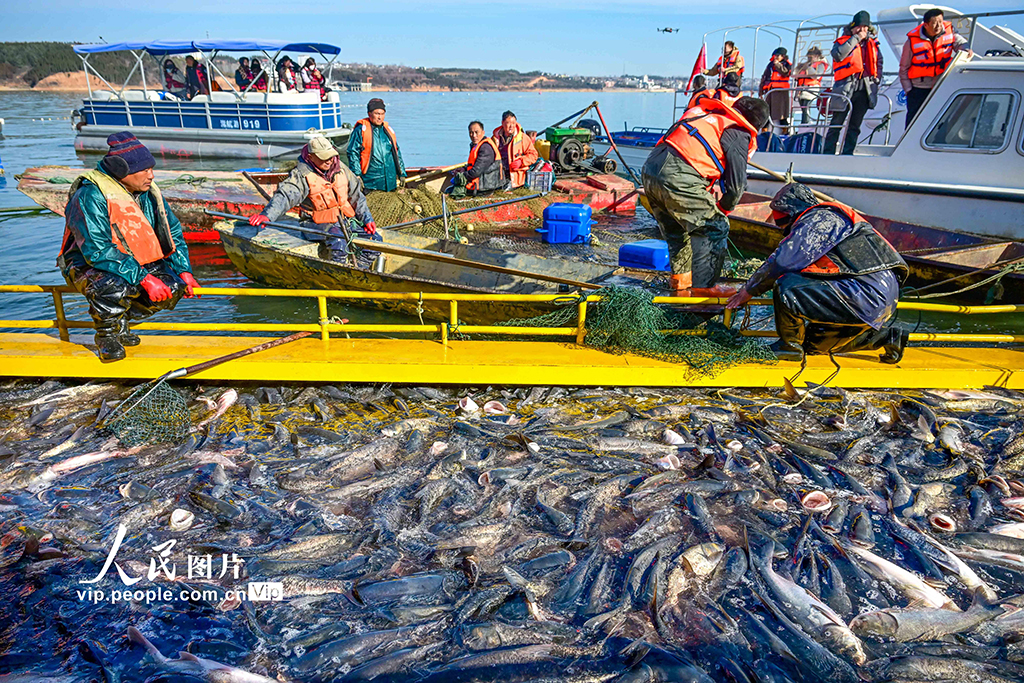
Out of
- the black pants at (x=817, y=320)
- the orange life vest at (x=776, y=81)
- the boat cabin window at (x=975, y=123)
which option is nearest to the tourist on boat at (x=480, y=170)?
the orange life vest at (x=776, y=81)

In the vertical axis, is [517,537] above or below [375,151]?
below

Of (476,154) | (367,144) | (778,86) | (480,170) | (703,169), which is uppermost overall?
(778,86)

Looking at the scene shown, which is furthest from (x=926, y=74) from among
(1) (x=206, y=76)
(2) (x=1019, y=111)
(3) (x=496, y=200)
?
(1) (x=206, y=76)

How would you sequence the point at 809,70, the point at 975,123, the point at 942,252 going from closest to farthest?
the point at 942,252
the point at 975,123
the point at 809,70

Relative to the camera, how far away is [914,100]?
1223 cm

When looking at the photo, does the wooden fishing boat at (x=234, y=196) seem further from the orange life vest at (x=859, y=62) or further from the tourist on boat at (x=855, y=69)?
the orange life vest at (x=859, y=62)

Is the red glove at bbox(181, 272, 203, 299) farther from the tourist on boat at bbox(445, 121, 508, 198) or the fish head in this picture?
the tourist on boat at bbox(445, 121, 508, 198)

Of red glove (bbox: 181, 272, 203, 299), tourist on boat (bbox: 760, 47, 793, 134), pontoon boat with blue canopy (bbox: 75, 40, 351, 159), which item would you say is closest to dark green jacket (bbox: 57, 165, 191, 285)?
red glove (bbox: 181, 272, 203, 299)

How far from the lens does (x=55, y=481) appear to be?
15.8 ft

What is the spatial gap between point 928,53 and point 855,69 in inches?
52.5

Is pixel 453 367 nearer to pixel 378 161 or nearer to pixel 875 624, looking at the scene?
pixel 875 624

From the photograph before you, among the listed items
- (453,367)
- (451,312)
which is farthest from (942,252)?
(453,367)

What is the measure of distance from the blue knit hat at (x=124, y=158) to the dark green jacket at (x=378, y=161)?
7.64 m

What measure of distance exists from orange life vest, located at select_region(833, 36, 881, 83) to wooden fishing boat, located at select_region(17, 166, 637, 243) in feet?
16.1
